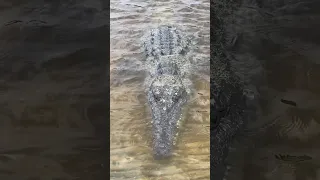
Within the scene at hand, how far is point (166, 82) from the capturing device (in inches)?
49.5

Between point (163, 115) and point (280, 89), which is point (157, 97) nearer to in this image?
point (163, 115)

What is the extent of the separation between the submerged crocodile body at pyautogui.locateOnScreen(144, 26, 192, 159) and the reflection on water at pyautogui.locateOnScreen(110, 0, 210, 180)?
2 cm

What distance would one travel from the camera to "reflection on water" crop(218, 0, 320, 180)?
4.10 ft

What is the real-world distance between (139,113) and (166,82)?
131 millimetres

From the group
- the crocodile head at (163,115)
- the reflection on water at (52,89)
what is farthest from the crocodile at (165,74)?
the reflection on water at (52,89)

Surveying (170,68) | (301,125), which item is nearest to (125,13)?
(170,68)

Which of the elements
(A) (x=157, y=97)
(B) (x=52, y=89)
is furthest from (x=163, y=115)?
(B) (x=52, y=89)

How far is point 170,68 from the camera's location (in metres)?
1.26

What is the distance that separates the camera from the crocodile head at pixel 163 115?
1.25 metres

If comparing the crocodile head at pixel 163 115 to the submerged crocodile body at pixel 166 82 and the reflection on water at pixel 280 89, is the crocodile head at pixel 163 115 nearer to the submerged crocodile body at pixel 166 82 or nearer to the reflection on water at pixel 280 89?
the submerged crocodile body at pixel 166 82

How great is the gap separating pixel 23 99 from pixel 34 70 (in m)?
0.10

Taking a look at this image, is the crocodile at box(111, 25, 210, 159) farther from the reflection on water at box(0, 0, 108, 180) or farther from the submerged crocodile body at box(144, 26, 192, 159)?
the reflection on water at box(0, 0, 108, 180)

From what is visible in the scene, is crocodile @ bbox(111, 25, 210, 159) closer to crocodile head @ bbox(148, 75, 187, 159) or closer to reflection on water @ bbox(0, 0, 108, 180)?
crocodile head @ bbox(148, 75, 187, 159)

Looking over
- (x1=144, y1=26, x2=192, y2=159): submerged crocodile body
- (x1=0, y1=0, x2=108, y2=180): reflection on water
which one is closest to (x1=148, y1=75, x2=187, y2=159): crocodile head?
(x1=144, y1=26, x2=192, y2=159): submerged crocodile body
